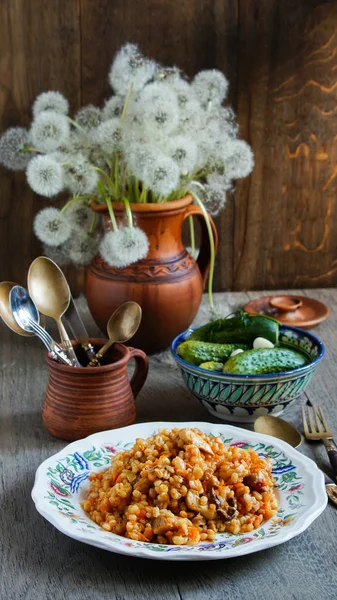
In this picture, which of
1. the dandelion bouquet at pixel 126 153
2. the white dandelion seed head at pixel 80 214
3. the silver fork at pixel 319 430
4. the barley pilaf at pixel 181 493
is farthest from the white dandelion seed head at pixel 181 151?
the barley pilaf at pixel 181 493

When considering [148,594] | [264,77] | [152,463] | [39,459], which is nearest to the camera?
[148,594]

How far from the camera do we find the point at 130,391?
120 centimetres

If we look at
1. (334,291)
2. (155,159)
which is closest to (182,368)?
(155,159)

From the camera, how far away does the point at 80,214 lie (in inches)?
61.2

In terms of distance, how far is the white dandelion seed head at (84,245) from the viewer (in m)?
1.56

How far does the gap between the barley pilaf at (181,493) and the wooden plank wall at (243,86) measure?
969 millimetres

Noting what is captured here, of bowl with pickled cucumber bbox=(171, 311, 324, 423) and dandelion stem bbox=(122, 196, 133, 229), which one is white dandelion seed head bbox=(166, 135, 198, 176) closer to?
dandelion stem bbox=(122, 196, 133, 229)

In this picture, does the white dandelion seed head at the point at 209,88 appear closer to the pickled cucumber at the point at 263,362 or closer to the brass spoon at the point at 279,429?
the pickled cucumber at the point at 263,362

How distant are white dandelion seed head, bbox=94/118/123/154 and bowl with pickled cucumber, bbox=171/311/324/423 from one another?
1.19 feet

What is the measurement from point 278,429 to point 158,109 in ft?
1.96

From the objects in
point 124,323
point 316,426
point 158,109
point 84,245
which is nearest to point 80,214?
point 84,245

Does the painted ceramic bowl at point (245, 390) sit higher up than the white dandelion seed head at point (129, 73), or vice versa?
the white dandelion seed head at point (129, 73)

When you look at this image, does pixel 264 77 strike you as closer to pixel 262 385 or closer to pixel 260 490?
pixel 262 385

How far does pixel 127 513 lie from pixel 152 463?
67mm
